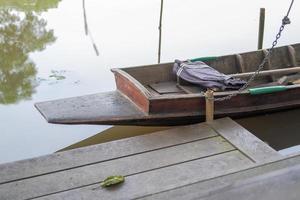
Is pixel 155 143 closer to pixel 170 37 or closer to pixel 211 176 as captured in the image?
pixel 211 176

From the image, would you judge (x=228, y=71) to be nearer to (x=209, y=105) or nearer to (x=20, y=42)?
(x=209, y=105)

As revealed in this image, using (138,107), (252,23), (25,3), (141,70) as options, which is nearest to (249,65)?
(141,70)

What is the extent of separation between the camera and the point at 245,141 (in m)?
3.86

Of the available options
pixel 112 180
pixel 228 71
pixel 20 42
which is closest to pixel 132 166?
pixel 112 180

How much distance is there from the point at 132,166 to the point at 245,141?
1013 mm

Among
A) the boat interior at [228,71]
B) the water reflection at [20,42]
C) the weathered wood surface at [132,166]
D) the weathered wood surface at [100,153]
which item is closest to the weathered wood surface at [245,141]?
the weathered wood surface at [132,166]

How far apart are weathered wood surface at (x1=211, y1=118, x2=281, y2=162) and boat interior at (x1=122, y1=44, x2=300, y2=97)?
Answer: 0.36 metres

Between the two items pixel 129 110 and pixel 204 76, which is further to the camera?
pixel 204 76

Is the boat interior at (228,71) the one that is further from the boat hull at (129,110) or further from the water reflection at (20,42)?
the water reflection at (20,42)

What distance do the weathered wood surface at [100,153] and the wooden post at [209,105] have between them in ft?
0.30

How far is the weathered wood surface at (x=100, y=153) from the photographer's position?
3.45 m

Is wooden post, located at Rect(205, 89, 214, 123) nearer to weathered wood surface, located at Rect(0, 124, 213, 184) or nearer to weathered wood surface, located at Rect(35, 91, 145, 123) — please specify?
weathered wood surface, located at Rect(0, 124, 213, 184)

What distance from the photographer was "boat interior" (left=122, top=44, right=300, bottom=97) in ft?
15.6

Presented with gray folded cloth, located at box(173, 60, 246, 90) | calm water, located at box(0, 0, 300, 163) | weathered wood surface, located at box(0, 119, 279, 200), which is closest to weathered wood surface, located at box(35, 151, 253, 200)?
weathered wood surface, located at box(0, 119, 279, 200)
